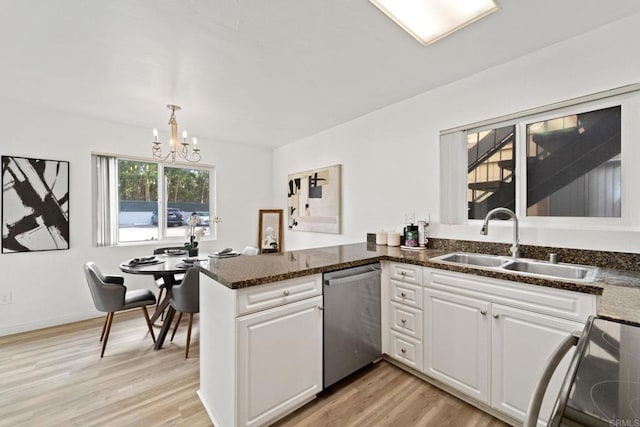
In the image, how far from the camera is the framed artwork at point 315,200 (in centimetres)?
350

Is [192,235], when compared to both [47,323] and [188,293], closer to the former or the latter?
[188,293]

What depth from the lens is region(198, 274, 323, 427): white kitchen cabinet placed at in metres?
1.40

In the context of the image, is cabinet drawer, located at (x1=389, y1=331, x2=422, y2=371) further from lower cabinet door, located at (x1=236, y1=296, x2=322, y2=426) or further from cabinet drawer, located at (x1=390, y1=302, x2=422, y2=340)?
lower cabinet door, located at (x1=236, y1=296, x2=322, y2=426)

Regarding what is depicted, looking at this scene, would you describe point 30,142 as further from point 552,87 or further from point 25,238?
point 552,87

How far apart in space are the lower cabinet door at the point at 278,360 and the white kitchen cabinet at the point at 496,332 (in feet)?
2.76

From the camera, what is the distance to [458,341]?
176cm

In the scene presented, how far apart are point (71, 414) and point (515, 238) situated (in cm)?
316

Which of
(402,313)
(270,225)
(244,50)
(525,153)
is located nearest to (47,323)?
(270,225)

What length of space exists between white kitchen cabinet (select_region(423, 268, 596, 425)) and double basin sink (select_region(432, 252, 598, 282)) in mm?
126

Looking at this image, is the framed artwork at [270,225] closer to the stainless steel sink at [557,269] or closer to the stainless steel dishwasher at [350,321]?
the stainless steel dishwasher at [350,321]

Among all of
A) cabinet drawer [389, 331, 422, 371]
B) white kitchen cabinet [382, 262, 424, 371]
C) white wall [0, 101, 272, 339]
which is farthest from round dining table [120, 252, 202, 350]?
cabinet drawer [389, 331, 422, 371]

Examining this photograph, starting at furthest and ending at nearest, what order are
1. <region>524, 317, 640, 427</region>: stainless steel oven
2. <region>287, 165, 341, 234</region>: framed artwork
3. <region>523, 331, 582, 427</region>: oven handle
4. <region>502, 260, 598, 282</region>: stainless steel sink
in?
<region>287, 165, 341, 234</region>: framed artwork, <region>502, 260, 598, 282</region>: stainless steel sink, <region>523, 331, 582, 427</region>: oven handle, <region>524, 317, 640, 427</region>: stainless steel oven

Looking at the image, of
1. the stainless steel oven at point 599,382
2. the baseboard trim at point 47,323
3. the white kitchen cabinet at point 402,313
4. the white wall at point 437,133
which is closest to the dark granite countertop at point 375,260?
the white kitchen cabinet at point 402,313

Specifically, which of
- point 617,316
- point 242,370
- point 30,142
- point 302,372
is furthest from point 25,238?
point 617,316
